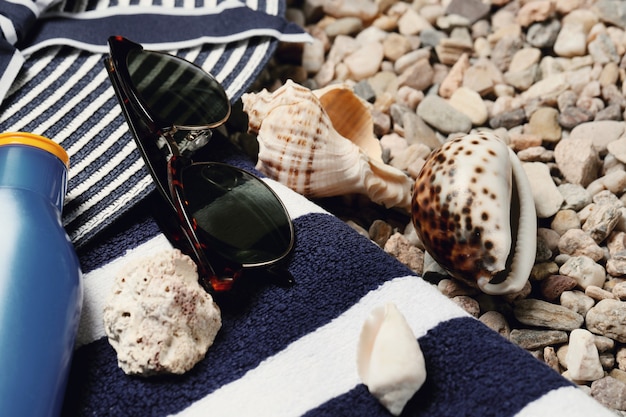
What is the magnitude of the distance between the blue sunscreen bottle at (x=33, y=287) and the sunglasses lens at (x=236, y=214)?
13 centimetres

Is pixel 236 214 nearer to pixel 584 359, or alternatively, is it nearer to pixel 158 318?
pixel 158 318

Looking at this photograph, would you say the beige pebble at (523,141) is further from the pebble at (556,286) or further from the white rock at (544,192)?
the pebble at (556,286)

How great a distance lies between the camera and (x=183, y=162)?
69 cm

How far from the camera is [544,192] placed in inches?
32.0

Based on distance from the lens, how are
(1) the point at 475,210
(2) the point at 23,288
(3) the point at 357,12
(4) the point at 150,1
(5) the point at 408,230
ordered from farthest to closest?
(3) the point at 357,12
(4) the point at 150,1
(5) the point at 408,230
(1) the point at 475,210
(2) the point at 23,288

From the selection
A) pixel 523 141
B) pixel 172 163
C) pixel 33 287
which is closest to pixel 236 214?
pixel 172 163

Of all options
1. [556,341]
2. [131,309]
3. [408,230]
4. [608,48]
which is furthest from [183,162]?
[608,48]

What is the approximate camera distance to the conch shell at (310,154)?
0.75 metres

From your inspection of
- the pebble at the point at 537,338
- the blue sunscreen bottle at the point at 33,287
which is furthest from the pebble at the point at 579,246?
the blue sunscreen bottle at the point at 33,287

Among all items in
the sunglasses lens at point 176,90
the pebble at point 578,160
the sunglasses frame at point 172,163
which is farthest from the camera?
the pebble at point 578,160

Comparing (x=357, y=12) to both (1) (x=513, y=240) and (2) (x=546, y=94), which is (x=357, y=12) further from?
(1) (x=513, y=240)

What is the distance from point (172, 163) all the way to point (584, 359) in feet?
1.51

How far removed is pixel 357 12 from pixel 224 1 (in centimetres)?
27

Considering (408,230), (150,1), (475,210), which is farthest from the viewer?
(150,1)
